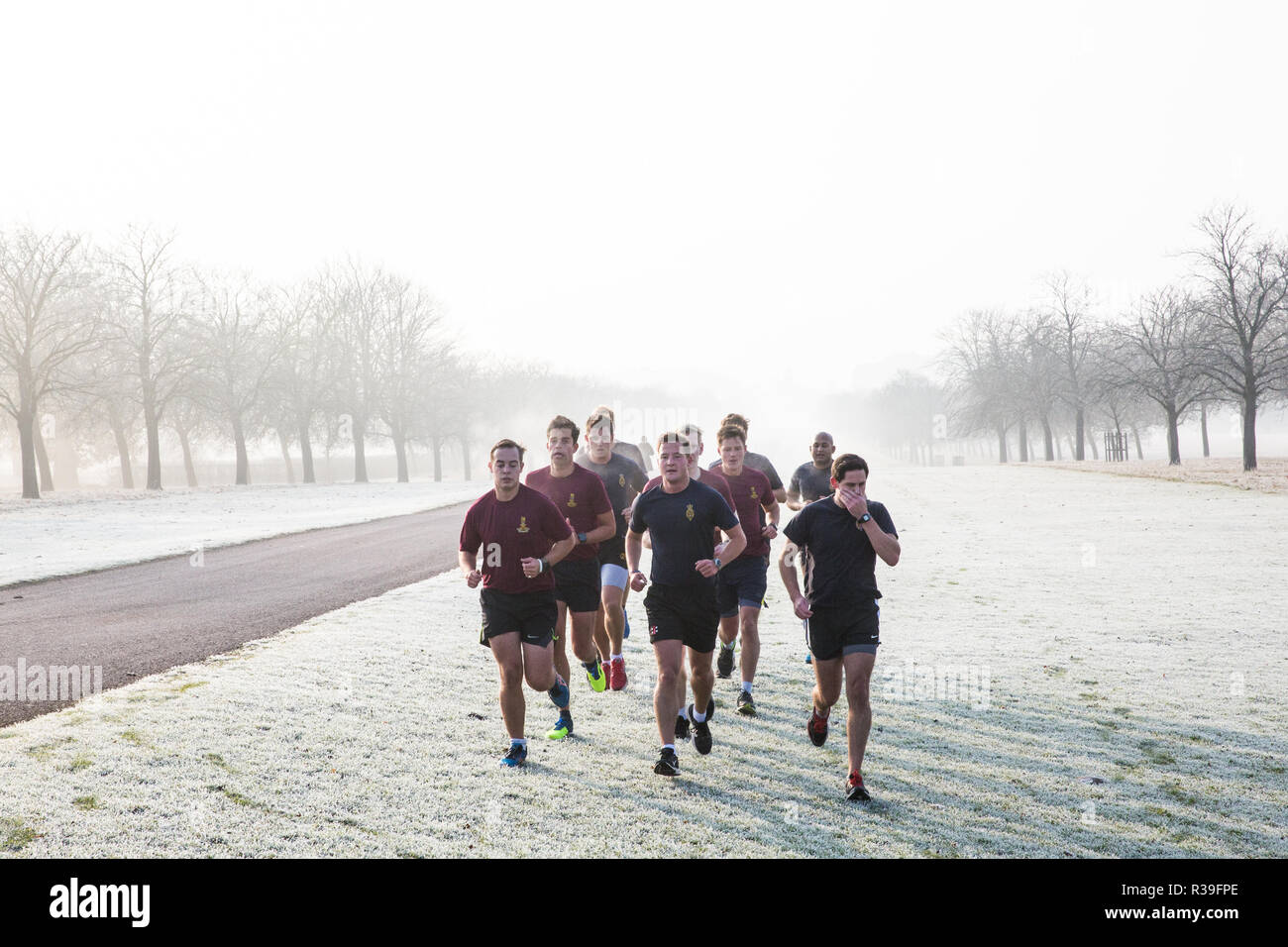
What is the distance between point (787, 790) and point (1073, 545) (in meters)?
14.1

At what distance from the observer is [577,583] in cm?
654

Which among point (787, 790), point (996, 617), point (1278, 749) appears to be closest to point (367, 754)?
point (787, 790)

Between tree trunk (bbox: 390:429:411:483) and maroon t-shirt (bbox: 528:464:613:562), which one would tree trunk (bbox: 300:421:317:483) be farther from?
maroon t-shirt (bbox: 528:464:613:562)

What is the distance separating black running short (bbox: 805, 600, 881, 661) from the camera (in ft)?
16.6

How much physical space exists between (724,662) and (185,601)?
8356mm

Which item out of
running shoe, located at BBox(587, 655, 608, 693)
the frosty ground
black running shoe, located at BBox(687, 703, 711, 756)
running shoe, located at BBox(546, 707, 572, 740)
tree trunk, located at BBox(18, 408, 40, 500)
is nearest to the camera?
the frosty ground

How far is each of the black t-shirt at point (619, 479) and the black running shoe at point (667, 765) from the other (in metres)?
2.52

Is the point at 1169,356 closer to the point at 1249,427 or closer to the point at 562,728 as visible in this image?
the point at 1249,427

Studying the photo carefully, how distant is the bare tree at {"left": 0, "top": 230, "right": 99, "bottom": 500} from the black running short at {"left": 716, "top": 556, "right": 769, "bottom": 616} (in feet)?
118

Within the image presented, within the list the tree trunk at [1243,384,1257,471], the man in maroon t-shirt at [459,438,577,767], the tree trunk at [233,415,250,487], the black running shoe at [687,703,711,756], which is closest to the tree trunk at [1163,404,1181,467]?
the tree trunk at [1243,384,1257,471]

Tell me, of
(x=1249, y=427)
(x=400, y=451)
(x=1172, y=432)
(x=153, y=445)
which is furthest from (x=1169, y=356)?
(x=153, y=445)

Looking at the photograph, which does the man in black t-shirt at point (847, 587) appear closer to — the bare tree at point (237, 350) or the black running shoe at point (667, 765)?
the black running shoe at point (667, 765)

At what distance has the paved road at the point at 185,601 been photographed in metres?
8.70
